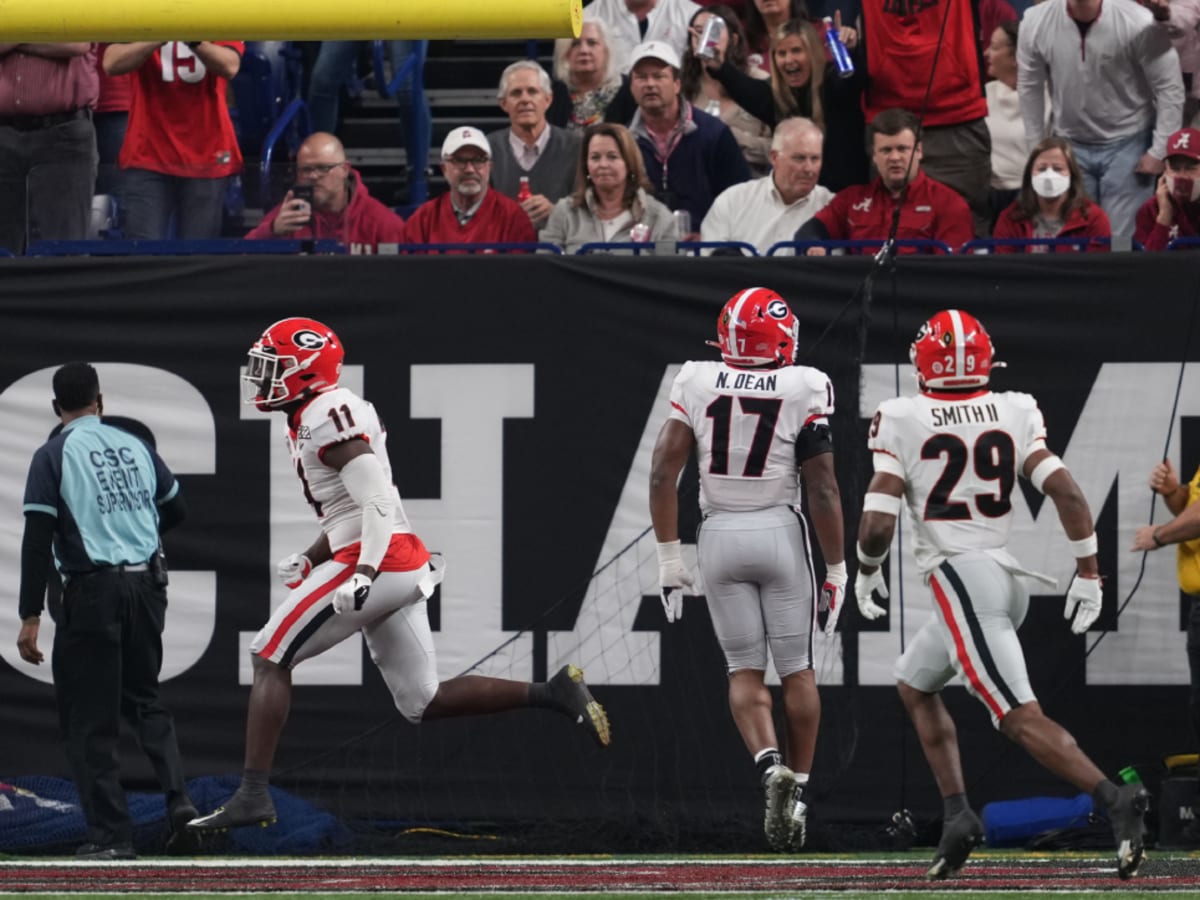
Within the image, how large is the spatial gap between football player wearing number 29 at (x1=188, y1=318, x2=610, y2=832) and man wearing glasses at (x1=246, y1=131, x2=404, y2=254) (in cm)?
176

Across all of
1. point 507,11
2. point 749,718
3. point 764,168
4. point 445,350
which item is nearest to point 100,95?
point 445,350

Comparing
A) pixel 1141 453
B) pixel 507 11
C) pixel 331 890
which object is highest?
pixel 507 11

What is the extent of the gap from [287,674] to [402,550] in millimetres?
623

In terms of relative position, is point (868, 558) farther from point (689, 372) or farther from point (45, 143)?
point (45, 143)

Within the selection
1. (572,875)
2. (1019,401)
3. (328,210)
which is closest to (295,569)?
(572,875)

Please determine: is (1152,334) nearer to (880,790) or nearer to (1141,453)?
(1141,453)

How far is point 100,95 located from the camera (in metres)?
11.2

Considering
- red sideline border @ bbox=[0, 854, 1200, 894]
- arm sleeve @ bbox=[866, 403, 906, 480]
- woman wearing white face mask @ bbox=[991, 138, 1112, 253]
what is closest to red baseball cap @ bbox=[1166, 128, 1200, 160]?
woman wearing white face mask @ bbox=[991, 138, 1112, 253]

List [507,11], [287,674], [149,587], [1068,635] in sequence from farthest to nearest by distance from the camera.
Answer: [1068,635], [149,587], [287,674], [507,11]

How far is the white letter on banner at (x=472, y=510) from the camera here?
31.9 ft

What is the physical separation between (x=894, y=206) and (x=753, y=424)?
2083 mm

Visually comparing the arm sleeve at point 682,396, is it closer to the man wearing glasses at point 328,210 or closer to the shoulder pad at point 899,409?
the shoulder pad at point 899,409

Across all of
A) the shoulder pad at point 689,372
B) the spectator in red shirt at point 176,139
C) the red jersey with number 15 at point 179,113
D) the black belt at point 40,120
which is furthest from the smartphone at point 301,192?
the shoulder pad at point 689,372

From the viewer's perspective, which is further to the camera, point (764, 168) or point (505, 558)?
point (764, 168)
